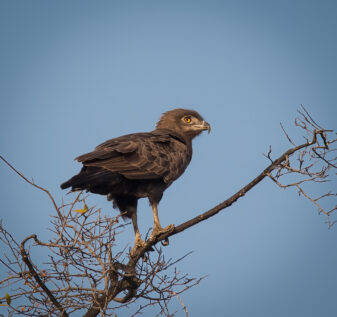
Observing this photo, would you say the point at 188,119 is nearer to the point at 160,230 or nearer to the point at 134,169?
the point at 134,169

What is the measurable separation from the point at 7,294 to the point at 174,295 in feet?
5.97

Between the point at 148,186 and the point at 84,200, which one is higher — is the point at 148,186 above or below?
above

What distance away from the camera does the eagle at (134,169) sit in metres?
6.77

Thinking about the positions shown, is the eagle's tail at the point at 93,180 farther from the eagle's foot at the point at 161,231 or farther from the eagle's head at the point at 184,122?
the eagle's head at the point at 184,122

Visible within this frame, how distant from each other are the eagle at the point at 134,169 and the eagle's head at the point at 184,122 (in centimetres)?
84

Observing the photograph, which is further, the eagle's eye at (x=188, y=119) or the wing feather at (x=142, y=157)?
the eagle's eye at (x=188, y=119)

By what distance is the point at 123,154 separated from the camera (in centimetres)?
723

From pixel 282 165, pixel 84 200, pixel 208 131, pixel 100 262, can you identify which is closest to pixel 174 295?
pixel 100 262

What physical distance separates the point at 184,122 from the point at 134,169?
283 cm

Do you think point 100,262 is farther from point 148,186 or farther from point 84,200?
point 148,186

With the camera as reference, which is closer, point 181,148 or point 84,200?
point 84,200

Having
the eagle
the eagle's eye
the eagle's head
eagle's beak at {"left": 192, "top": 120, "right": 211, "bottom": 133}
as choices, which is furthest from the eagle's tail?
the eagle's eye

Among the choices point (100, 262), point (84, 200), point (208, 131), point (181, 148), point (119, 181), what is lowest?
point (100, 262)

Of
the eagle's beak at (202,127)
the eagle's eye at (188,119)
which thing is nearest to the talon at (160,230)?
the eagle's beak at (202,127)
